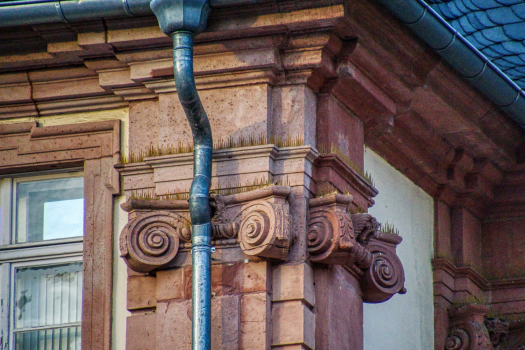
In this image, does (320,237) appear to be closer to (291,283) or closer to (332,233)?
(332,233)

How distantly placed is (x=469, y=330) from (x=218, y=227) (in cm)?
311

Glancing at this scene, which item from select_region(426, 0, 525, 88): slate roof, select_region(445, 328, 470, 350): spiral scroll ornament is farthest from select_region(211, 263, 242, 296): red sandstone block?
select_region(426, 0, 525, 88): slate roof

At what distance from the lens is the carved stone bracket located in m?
10.0

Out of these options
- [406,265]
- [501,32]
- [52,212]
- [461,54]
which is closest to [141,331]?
[52,212]

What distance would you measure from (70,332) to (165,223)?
1.05 m

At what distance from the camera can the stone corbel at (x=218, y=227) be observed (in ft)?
32.5

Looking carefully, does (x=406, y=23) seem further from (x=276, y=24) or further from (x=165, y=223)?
(x=165, y=223)

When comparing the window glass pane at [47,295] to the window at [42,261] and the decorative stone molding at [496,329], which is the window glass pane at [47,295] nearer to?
the window at [42,261]

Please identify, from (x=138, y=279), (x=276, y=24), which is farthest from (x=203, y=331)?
(x=276, y=24)

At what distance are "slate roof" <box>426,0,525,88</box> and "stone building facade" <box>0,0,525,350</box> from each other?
2.97 feet

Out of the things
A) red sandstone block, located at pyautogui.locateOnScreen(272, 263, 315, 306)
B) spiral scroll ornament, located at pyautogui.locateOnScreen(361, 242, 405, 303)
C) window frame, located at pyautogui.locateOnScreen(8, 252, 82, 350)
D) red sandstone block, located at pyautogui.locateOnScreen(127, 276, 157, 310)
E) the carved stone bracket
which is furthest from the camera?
window frame, located at pyautogui.locateOnScreen(8, 252, 82, 350)

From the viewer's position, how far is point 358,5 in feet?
34.1

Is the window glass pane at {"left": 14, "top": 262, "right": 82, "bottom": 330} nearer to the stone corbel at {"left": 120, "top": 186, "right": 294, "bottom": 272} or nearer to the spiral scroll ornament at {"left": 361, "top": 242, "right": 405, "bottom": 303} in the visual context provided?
the stone corbel at {"left": 120, "top": 186, "right": 294, "bottom": 272}

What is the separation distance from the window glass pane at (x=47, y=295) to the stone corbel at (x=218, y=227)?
2.32 feet
